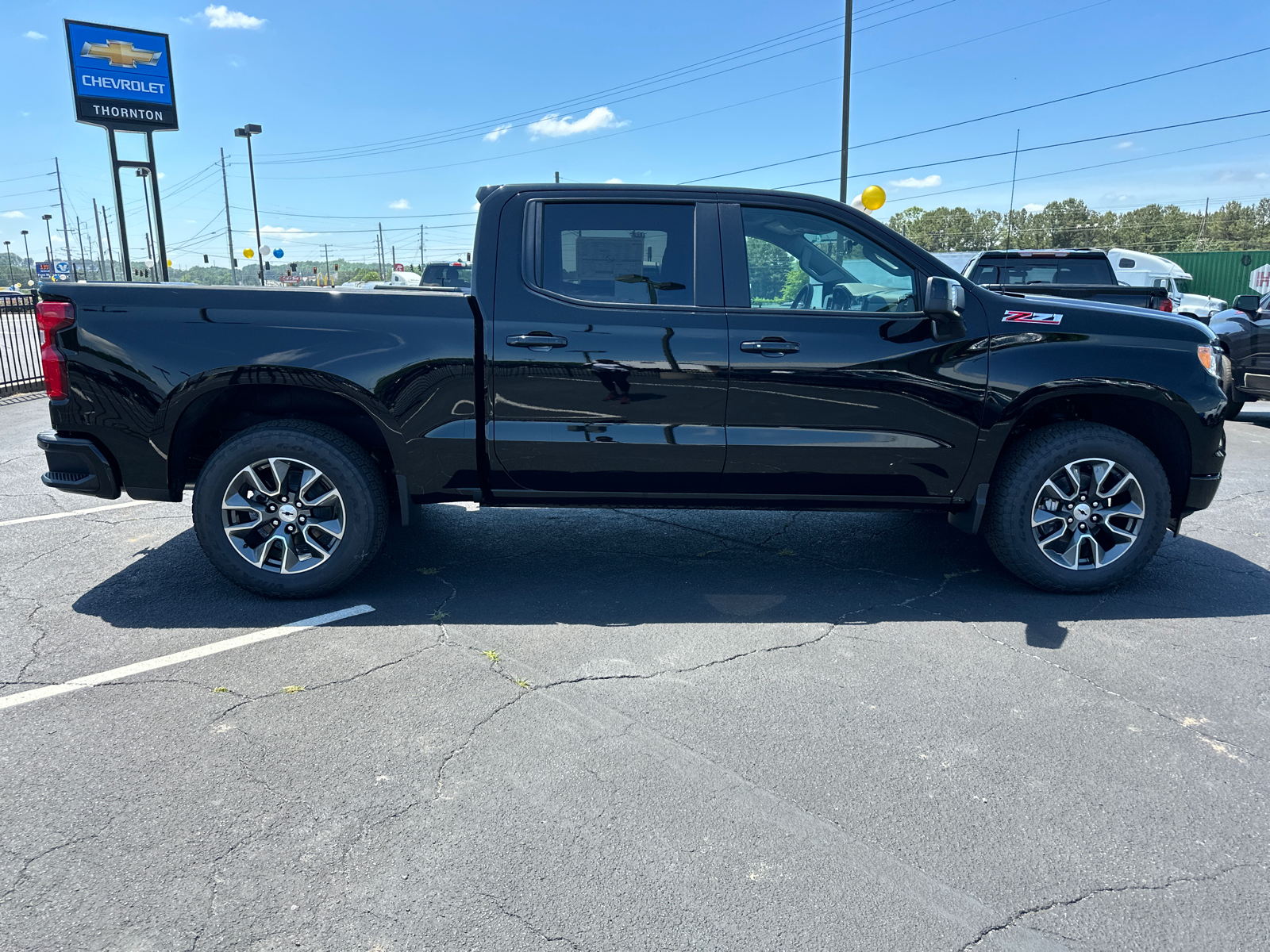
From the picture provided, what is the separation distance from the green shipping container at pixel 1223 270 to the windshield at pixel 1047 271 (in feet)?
71.9

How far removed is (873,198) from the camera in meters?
15.3

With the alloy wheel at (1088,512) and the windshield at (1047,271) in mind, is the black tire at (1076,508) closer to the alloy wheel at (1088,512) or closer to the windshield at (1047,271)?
the alloy wheel at (1088,512)

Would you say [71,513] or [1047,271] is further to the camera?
[1047,271]

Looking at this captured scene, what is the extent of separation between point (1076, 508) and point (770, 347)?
1841mm

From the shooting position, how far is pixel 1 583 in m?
4.61

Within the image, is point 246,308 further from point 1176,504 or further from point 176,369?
point 1176,504

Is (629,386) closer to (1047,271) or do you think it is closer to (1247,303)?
(1047,271)

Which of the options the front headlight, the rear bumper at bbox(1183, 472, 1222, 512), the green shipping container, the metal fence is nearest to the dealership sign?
the metal fence

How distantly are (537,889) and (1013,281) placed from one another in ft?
33.5

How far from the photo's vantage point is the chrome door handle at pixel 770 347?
13.9ft

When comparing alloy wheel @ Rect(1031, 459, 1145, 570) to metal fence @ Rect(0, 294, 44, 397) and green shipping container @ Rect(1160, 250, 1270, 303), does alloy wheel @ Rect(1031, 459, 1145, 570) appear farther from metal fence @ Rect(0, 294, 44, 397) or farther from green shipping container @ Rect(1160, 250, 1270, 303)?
green shipping container @ Rect(1160, 250, 1270, 303)

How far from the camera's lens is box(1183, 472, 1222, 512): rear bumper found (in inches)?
180

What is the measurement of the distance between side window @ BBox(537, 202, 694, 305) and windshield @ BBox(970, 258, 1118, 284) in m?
7.30

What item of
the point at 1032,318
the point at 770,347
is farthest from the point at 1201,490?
the point at 770,347
